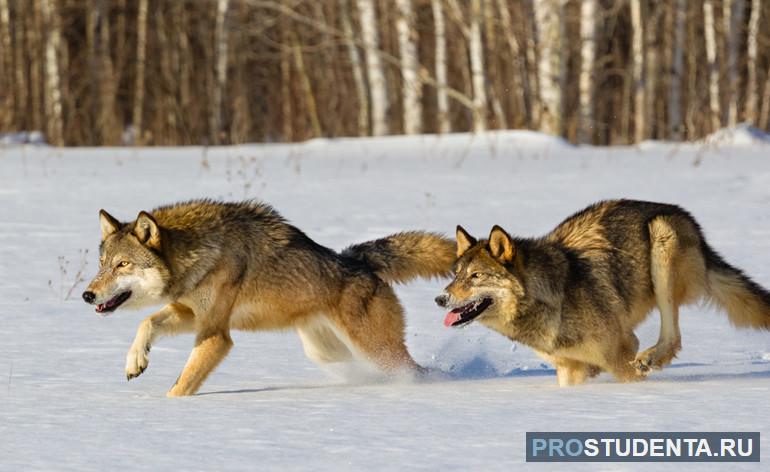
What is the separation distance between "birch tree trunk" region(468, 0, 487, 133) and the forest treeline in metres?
0.03

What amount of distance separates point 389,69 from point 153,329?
2628 cm

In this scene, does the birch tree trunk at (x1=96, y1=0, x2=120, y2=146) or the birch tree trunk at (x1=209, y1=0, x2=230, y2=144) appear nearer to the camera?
the birch tree trunk at (x1=96, y1=0, x2=120, y2=146)

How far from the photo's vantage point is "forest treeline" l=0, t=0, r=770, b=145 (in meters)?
22.2

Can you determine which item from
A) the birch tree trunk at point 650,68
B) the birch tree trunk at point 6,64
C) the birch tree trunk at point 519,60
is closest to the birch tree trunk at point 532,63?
the birch tree trunk at point 519,60

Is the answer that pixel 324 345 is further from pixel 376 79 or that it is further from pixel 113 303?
pixel 376 79

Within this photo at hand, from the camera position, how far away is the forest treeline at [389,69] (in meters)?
22.2

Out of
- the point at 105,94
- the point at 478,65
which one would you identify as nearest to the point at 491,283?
the point at 478,65

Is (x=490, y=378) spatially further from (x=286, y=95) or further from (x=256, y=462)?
(x=286, y=95)

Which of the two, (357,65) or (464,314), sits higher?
(357,65)

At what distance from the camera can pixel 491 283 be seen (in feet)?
20.7

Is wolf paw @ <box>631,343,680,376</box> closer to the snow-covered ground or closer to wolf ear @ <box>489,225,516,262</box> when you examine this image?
the snow-covered ground

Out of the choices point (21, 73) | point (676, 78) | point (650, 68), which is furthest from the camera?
point (21, 73)

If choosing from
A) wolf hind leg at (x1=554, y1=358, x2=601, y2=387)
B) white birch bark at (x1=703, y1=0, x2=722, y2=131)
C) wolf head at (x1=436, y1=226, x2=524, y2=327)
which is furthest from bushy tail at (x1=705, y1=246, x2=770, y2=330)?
white birch bark at (x1=703, y1=0, x2=722, y2=131)

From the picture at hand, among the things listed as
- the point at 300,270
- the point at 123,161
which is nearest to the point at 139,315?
the point at 300,270
